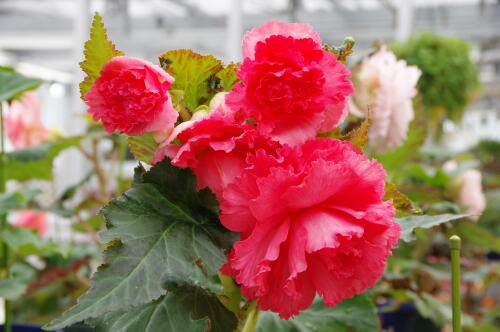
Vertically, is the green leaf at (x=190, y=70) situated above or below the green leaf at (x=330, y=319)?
above

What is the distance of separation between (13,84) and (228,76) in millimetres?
329

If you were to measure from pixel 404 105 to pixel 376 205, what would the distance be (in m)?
0.29

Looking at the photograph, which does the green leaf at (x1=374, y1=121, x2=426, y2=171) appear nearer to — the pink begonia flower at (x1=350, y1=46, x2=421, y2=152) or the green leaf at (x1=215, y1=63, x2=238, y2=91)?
the pink begonia flower at (x1=350, y1=46, x2=421, y2=152)

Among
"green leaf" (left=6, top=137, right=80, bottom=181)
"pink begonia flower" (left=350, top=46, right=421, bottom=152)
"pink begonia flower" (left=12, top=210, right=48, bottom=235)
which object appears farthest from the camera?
"pink begonia flower" (left=12, top=210, right=48, bottom=235)

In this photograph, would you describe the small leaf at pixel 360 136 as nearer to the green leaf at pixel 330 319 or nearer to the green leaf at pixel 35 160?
the green leaf at pixel 330 319

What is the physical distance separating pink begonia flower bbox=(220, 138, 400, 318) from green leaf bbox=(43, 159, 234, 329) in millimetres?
25

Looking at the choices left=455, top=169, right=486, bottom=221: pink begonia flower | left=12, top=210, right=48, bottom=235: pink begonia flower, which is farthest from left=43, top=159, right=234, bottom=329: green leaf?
left=12, top=210, right=48, bottom=235: pink begonia flower

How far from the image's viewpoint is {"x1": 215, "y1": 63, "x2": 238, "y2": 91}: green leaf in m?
0.40

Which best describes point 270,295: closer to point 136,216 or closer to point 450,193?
point 136,216

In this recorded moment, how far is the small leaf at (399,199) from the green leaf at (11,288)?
0.39m

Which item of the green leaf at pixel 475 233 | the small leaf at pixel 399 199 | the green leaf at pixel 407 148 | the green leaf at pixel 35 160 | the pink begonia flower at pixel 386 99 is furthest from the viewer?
the green leaf at pixel 475 233

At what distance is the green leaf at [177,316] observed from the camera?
1.19ft

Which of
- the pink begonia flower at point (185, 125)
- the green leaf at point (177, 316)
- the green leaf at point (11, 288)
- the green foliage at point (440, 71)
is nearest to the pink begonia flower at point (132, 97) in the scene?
the pink begonia flower at point (185, 125)

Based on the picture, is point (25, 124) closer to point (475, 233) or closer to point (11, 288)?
point (11, 288)
